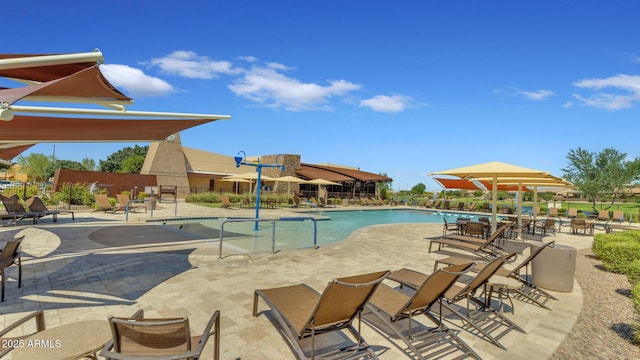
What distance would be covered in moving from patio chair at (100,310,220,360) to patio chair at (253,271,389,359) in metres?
0.93

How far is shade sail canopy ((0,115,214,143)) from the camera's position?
14.6ft

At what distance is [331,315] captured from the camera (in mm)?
2611

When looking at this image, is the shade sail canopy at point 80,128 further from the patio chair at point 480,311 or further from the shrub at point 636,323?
the shrub at point 636,323

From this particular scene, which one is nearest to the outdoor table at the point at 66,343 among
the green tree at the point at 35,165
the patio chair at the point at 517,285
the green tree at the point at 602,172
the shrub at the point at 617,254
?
the patio chair at the point at 517,285

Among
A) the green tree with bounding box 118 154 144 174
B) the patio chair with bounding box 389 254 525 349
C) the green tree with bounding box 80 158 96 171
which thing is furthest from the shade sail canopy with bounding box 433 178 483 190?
the green tree with bounding box 80 158 96 171

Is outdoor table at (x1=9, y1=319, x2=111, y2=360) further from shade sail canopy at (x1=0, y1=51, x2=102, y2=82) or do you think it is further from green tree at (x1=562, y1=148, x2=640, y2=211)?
green tree at (x1=562, y1=148, x2=640, y2=211)

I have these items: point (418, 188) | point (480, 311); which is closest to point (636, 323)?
point (480, 311)

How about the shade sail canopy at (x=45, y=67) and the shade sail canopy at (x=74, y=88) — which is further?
the shade sail canopy at (x=45, y=67)

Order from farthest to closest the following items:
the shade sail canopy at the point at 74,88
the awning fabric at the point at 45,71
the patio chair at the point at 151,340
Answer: the awning fabric at the point at 45,71 → the shade sail canopy at the point at 74,88 → the patio chair at the point at 151,340

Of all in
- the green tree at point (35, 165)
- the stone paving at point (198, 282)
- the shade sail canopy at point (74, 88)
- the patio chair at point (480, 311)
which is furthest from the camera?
the green tree at point (35, 165)

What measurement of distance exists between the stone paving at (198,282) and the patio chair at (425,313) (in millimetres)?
203

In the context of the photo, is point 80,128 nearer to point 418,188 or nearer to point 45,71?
point 45,71

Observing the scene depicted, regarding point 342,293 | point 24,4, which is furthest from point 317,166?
point 342,293

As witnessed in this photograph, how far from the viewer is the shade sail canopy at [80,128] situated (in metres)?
4.44
